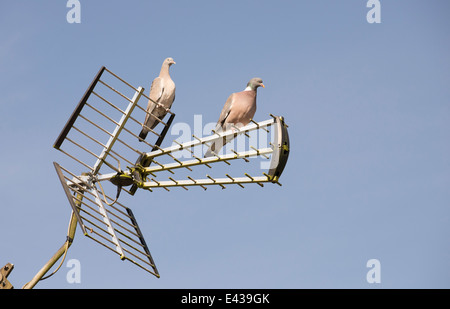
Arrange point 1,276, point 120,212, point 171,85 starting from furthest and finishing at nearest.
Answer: point 171,85 → point 120,212 → point 1,276

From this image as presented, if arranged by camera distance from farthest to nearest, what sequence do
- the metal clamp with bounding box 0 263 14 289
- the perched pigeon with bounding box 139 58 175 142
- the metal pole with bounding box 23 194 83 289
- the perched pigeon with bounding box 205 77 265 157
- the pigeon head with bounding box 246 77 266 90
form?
the perched pigeon with bounding box 139 58 175 142 → the pigeon head with bounding box 246 77 266 90 → the perched pigeon with bounding box 205 77 265 157 → the metal pole with bounding box 23 194 83 289 → the metal clamp with bounding box 0 263 14 289

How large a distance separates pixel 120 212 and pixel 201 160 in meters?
1.86

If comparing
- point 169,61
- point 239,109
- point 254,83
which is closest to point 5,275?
point 239,109

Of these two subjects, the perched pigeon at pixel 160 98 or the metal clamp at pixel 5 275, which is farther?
the perched pigeon at pixel 160 98

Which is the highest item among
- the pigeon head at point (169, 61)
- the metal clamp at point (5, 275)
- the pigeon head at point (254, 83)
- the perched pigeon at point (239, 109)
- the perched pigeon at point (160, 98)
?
the pigeon head at point (169, 61)

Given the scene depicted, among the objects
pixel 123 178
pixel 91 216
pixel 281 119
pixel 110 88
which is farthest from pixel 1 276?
pixel 281 119

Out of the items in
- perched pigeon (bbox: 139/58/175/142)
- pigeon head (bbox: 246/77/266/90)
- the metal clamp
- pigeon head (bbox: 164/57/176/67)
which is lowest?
the metal clamp

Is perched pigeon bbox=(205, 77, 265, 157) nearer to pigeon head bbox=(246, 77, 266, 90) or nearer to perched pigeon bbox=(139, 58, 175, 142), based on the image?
pigeon head bbox=(246, 77, 266, 90)

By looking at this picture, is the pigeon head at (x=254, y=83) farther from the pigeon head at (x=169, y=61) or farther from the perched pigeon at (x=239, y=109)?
the pigeon head at (x=169, y=61)

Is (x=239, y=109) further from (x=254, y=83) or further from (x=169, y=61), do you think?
(x=169, y=61)

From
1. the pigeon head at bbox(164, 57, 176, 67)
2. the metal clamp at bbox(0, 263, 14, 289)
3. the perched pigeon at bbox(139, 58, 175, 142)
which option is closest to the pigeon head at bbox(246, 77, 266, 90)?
the perched pigeon at bbox(139, 58, 175, 142)

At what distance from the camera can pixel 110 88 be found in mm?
9672

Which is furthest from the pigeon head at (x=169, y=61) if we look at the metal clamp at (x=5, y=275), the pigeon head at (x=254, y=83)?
the metal clamp at (x=5, y=275)
